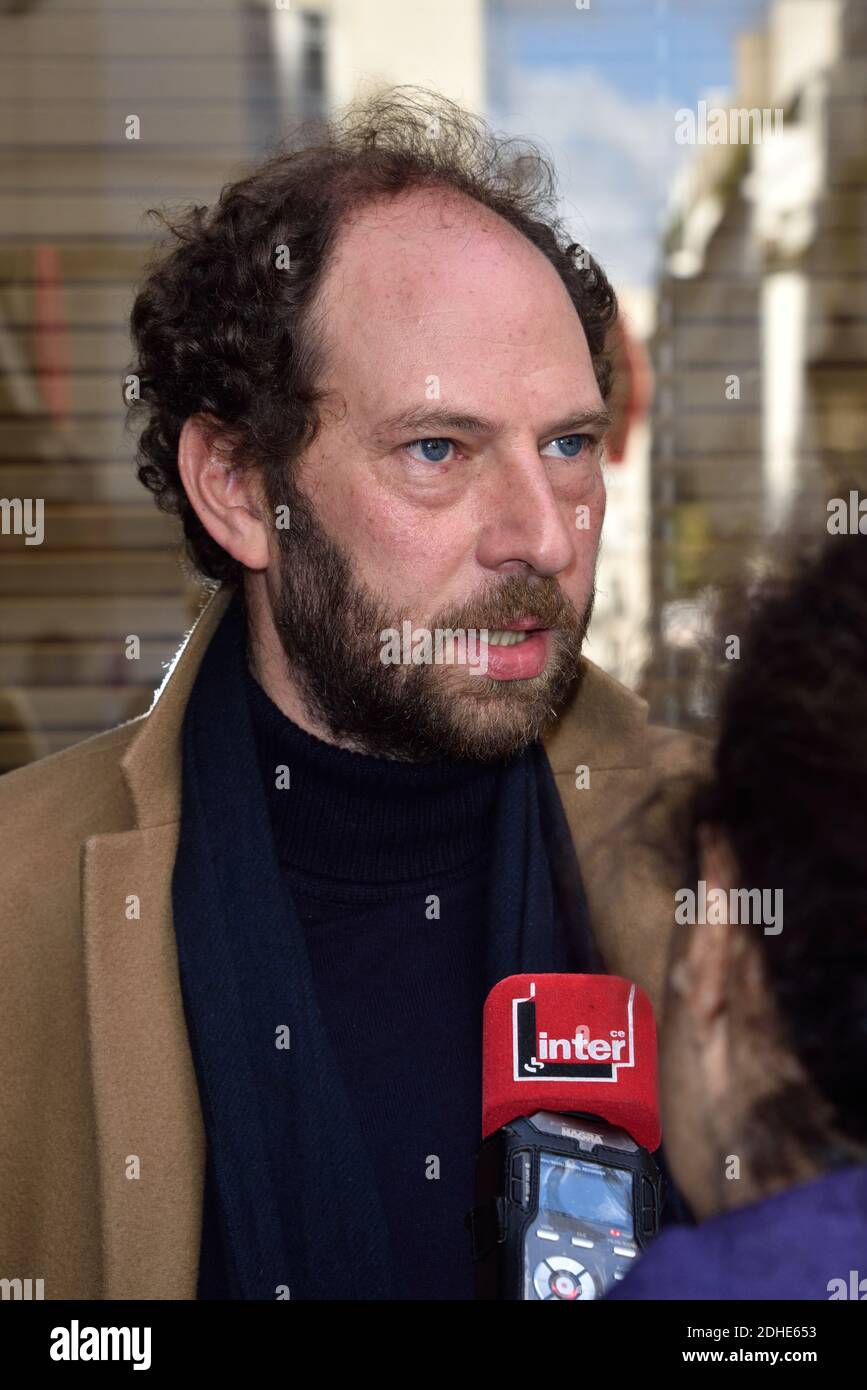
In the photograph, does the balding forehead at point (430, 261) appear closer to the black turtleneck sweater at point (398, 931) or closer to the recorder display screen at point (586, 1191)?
the black turtleneck sweater at point (398, 931)

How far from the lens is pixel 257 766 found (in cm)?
211

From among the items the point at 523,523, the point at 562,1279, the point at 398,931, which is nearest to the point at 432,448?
the point at 523,523

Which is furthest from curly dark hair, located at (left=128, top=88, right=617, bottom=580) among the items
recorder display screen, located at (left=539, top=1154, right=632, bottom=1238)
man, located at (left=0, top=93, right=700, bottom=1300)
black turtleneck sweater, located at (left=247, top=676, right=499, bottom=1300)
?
recorder display screen, located at (left=539, top=1154, right=632, bottom=1238)

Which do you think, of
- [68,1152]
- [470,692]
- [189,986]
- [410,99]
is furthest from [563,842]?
[410,99]

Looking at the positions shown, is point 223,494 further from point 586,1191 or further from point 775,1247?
point 775,1247

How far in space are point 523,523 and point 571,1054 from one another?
0.67 meters

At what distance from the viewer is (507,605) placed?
197 centimetres

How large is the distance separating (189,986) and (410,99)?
71.1 inches

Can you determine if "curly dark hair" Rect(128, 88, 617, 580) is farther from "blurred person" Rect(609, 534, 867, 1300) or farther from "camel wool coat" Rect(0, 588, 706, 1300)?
"blurred person" Rect(609, 534, 867, 1300)

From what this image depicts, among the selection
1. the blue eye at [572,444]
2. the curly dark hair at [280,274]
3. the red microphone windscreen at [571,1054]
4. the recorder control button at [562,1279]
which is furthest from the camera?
the curly dark hair at [280,274]

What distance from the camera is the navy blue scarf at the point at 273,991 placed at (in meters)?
1.79

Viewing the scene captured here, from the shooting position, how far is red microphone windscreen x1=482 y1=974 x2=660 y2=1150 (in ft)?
5.67

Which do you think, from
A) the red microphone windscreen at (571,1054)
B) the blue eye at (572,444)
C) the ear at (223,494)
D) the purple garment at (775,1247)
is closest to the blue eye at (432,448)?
the blue eye at (572,444)

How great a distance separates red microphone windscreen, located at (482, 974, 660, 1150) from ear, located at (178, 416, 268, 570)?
790 mm
